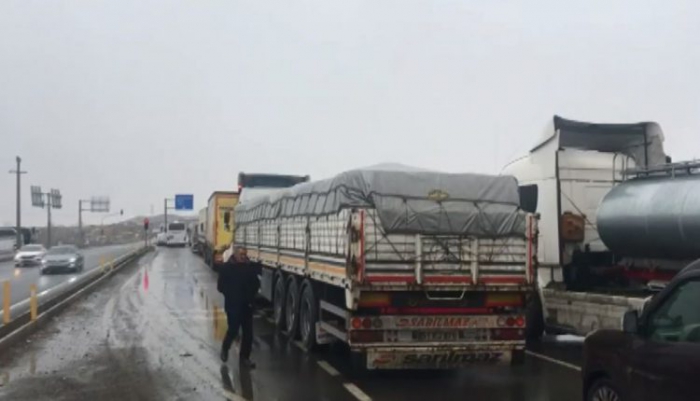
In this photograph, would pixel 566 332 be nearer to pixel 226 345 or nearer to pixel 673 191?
pixel 673 191

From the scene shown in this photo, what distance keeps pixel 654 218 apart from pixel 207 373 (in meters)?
6.01

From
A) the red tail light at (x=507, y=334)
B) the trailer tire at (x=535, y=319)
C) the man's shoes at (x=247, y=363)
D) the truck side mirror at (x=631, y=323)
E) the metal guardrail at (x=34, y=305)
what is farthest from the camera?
the metal guardrail at (x=34, y=305)

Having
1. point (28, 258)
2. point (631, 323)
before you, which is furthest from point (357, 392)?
point (28, 258)

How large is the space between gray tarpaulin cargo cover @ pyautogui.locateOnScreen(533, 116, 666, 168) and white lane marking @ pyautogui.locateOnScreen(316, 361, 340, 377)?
5024 mm

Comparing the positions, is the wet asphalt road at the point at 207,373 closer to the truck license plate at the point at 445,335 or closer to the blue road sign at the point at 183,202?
the truck license plate at the point at 445,335

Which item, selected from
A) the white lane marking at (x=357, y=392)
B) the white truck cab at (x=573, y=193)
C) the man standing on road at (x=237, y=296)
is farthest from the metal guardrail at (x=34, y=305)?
the white truck cab at (x=573, y=193)

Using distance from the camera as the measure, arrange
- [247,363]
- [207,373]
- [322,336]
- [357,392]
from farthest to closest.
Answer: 1. [322,336]
2. [247,363]
3. [207,373]
4. [357,392]

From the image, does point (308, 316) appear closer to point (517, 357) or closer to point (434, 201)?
point (434, 201)

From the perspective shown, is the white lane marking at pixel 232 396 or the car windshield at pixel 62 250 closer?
the white lane marking at pixel 232 396

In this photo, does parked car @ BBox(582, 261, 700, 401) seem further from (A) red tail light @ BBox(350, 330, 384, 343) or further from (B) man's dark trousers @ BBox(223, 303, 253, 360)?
(B) man's dark trousers @ BBox(223, 303, 253, 360)

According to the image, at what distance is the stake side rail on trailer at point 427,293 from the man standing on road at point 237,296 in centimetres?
157

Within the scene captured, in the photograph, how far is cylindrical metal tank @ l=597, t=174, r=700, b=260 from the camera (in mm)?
8742

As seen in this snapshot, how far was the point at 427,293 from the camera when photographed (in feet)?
29.4

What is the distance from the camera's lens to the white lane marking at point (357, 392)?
8.20 meters
